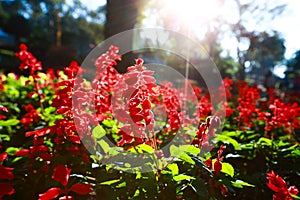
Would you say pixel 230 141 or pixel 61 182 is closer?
pixel 61 182

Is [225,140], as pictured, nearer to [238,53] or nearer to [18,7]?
[238,53]

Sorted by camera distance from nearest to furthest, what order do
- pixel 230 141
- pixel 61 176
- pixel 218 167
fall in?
pixel 61 176 → pixel 218 167 → pixel 230 141

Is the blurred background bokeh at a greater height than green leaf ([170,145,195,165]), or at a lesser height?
greater

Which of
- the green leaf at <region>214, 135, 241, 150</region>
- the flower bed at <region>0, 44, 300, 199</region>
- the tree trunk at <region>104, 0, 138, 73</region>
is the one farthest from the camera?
the tree trunk at <region>104, 0, 138, 73</region>

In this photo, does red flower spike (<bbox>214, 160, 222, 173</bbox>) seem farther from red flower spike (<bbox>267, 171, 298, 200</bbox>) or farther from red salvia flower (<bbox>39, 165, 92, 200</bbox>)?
red salvia flower (<bbox>39, 165, 92, 200</bbox>)

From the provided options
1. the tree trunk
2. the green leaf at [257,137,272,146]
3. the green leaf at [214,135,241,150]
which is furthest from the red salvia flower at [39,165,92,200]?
the tree trunk

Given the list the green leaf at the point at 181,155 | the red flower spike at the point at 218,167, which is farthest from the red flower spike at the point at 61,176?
the red flower spike at the point at 218,167

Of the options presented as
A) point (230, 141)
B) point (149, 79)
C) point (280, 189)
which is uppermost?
point (149, 79)

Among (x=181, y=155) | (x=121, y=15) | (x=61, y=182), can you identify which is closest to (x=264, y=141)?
(x=181, y=155)

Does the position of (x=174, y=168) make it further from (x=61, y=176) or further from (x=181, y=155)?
(x=61, y=176)

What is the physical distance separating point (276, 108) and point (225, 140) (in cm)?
62

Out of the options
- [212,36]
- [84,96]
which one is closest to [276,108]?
[84,96]

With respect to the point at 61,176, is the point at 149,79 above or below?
above

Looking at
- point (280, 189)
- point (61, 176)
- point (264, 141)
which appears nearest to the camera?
point (61, 176)
